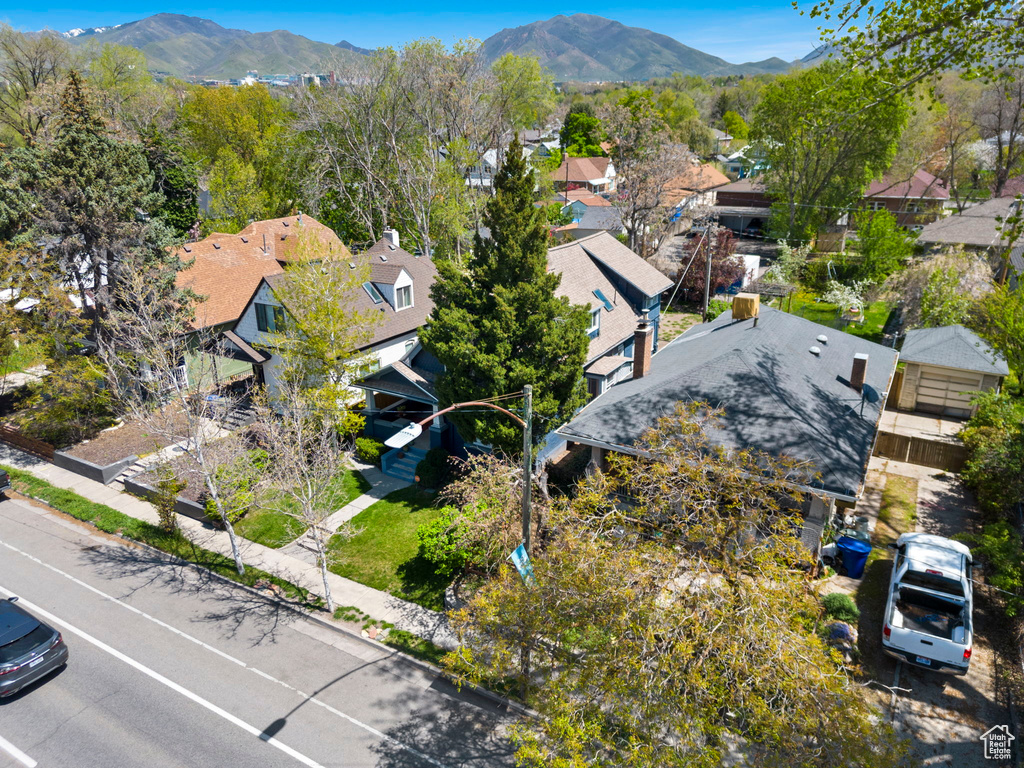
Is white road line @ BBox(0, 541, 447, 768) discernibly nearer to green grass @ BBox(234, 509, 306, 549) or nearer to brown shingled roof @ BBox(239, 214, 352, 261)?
green grass @ BBox(234, 509, 306, 549)

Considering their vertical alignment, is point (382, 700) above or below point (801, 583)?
below

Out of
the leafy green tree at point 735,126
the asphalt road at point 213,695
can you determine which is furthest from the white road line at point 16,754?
the leafy green tree at point 735,126

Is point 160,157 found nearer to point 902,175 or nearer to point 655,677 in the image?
point 655,677

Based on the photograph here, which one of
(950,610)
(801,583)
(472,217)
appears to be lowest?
(950,610)

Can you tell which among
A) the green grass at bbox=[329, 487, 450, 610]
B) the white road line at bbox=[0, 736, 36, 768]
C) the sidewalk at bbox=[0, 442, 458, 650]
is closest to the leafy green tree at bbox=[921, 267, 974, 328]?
the green grass at bbox=[329, 487, 450, 610]

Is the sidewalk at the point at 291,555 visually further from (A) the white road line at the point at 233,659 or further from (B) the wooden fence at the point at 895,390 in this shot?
(B) the wooden fence at the point at 895,390

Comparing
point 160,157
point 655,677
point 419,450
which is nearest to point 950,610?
point 655,677
